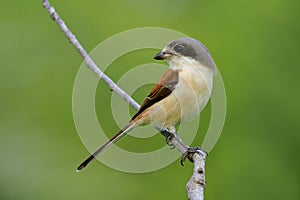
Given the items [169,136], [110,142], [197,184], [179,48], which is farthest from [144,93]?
[197,184]

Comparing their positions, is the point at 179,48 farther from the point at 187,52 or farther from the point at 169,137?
the point at 169,137

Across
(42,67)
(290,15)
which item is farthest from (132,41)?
(290,15)

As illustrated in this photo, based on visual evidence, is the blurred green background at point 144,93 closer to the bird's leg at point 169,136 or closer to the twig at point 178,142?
the bird's leg at point 169,136

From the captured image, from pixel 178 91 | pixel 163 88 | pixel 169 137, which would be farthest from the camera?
pixel 169 137

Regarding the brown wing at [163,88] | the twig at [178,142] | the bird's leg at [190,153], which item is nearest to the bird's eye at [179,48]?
the brown wing at [163,88]

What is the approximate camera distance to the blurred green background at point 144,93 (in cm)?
559

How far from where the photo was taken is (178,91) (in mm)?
4406

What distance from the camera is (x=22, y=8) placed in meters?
6.18

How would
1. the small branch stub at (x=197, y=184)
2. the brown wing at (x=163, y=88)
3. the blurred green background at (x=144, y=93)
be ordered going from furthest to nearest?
1. the blurred green background at (x=144, y=93)
2. the brown wing at (x=163, y=88)
3. the small branch stub at (x=197, y=184)

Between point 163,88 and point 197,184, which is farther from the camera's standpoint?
point 163,88

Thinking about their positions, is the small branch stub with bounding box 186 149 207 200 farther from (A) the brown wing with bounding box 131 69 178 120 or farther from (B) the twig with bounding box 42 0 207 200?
(A) the brown wing with bounding box 131 69 178 120

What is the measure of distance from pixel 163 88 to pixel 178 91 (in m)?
0.17

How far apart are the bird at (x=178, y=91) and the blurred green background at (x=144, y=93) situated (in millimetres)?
912

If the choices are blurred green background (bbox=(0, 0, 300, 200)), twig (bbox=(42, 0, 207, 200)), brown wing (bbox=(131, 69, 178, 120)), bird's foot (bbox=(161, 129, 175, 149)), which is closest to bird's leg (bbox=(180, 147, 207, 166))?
twig (bbox=(42, 0, 207, 200))
